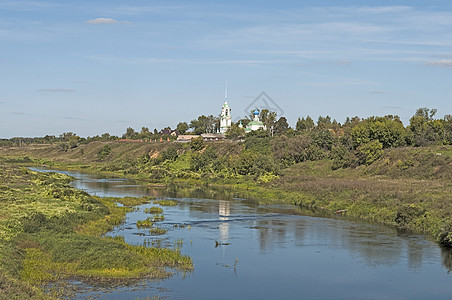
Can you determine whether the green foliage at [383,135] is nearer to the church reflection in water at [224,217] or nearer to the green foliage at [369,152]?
the green foliage at [369,152]

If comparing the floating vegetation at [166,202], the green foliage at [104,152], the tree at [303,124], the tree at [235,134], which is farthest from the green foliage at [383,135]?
the green foliage at [104,152]

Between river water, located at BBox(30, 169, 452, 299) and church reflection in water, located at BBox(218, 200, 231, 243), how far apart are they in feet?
0.28

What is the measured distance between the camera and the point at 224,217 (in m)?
53.5

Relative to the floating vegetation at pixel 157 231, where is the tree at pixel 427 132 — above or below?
above

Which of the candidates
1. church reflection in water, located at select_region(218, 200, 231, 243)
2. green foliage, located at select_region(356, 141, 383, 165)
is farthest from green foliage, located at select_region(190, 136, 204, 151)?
church reflection in water, located at select_region(218, 200, 231, 243)

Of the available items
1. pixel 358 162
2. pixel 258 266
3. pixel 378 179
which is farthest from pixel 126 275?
pixel 358 162

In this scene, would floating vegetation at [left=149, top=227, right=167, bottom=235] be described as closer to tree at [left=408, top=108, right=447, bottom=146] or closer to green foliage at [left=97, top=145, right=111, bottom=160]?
tree at [left=408, top=108, right=447, bottom=146]

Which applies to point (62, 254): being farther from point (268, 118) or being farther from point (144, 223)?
point (268, 118)

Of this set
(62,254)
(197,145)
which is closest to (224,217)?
(62,254)

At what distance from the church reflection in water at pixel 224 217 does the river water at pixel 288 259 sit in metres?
0.09

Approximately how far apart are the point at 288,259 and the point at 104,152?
12502 centimetres

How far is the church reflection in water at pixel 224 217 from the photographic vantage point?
143 ft

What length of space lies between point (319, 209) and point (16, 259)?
3767cm

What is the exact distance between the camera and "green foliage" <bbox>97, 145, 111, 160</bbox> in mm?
152625
